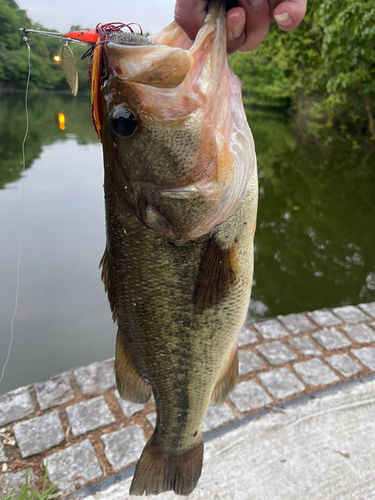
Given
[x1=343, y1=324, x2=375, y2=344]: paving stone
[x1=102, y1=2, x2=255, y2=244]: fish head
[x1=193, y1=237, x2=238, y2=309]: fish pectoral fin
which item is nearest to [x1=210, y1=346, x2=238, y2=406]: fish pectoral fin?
[x1=193, y1=237, x2=238, y2=309]: fish pectoral fin

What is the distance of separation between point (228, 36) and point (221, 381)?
143 cm

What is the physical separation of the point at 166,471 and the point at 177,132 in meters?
1.49

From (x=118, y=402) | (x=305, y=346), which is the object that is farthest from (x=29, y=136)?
(x=305, y=346)

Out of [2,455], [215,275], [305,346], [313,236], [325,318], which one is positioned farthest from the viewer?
[313,236]

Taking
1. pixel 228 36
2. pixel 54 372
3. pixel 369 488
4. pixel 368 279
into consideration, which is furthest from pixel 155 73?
pixel 368 279

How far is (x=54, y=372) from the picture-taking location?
3.90m

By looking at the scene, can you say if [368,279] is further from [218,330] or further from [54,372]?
[218,330]

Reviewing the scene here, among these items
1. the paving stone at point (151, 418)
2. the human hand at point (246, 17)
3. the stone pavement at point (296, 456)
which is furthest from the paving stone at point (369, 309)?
the human hand at point (246, 17)

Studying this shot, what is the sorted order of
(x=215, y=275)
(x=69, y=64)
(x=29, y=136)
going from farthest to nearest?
1. (x=29, y=136)
2. (x=69, y=64)
3. (x=215, y=275)

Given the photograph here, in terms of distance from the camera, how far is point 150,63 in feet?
3.44

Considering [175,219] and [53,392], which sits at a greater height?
[175,219]

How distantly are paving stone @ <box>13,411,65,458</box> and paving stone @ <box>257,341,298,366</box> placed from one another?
5.89 feet

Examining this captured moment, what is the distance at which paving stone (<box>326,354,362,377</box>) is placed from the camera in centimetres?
318

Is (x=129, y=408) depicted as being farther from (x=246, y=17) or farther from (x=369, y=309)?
(x=369, y=309)
